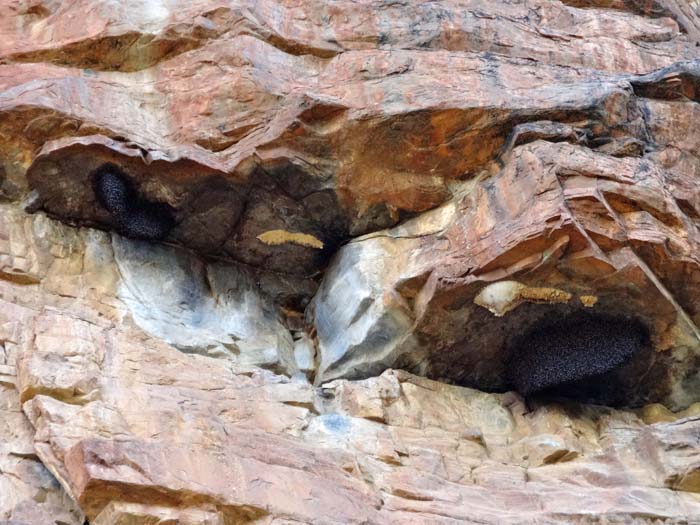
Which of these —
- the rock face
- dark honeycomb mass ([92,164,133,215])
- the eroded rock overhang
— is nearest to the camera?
the rock face

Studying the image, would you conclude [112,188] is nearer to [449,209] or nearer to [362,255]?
[362,255]

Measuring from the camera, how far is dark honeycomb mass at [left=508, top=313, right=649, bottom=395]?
11.1m

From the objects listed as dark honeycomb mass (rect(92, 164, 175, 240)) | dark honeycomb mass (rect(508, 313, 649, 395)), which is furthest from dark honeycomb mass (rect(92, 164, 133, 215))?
dark honeycomb mass (rect(508, 313, 649, 395))

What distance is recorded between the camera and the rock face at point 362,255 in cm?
1021

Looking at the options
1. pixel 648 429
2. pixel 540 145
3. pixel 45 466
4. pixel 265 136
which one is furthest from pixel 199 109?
pixel 648 429

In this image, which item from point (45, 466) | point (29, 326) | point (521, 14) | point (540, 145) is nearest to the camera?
point (45, 466)

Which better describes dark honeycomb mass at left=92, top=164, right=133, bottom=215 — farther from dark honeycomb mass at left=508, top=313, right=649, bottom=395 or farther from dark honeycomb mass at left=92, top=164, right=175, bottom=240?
dark honeycomb mass at left=508, top=313, right=649, bottom=395

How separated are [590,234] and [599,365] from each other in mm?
1422

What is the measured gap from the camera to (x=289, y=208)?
37.6 feet

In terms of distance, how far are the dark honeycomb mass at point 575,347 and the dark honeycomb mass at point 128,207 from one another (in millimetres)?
3457

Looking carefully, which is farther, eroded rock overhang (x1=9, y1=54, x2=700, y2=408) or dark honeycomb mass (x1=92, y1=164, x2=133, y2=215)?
dark honeycomb mass (x1=92, y1=164, x2=133, y2=215)

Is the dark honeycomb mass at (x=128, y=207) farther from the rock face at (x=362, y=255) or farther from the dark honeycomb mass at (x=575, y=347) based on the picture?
the dark honeycomb mass at (x=575, y=347)

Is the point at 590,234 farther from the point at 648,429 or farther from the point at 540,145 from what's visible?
the point at 648,429

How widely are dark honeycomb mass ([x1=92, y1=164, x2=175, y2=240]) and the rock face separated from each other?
0.8 inches
